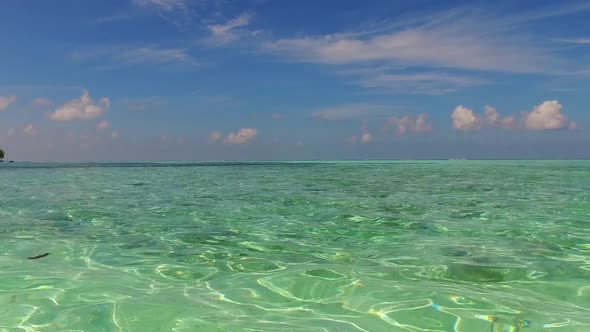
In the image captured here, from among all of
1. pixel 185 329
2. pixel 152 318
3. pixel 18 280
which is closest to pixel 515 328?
pixel 185 329

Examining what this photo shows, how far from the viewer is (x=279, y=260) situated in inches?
214

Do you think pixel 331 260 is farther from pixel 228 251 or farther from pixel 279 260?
pixel 228 251

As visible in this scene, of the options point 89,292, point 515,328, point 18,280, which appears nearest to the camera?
point 515,328

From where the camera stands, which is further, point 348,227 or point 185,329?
point 348,227

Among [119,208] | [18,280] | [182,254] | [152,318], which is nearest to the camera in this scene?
[152,318]

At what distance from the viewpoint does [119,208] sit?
11.0m

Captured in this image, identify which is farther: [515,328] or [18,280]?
[18,280]

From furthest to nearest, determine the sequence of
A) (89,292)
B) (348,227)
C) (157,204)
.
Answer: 1. (157,204)
2. (348,227)
3. (89,292)

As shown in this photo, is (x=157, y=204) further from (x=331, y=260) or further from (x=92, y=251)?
(x=331, y=260)

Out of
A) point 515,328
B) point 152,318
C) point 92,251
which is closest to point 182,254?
point 92,251

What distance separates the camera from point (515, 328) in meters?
3.10

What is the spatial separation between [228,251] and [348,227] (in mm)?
2733

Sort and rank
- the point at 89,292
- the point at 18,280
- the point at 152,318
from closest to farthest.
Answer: the point at 152,318
the point at 89,292
the point at 18,280

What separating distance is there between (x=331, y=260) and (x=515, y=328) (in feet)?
8.49
